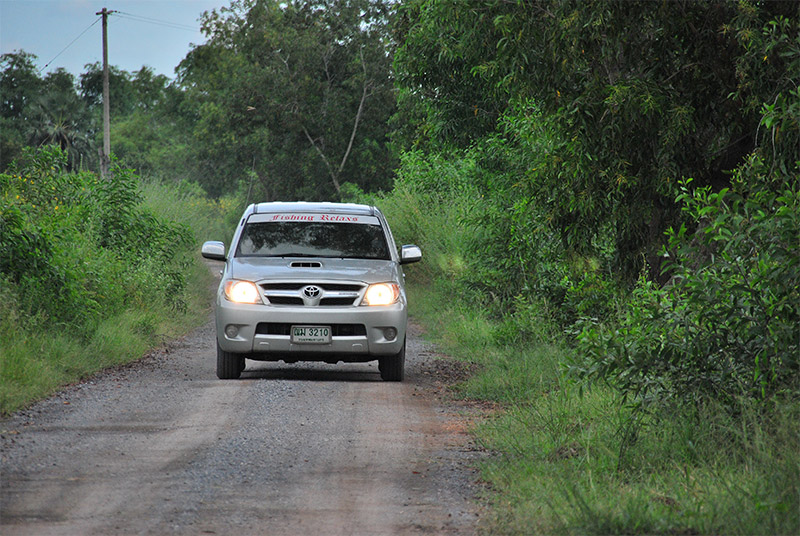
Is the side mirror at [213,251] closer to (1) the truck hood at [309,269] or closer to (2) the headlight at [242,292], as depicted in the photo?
(1) the truck hood at [309,269]

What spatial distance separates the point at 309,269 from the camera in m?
12.3

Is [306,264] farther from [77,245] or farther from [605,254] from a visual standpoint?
[77,245]

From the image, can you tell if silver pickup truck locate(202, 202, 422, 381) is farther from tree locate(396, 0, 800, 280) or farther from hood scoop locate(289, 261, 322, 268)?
tree locate(396, 0, 800, 280)

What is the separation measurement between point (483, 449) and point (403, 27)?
49.6ft

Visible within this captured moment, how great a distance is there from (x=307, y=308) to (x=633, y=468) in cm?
552

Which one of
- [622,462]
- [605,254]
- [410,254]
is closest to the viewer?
[622,462]

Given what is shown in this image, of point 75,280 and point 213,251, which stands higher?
point 213,251

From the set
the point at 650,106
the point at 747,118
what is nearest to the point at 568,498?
the point at 650,106

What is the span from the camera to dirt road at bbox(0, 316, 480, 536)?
20.2 ft

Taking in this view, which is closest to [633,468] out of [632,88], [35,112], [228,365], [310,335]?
[632,88]

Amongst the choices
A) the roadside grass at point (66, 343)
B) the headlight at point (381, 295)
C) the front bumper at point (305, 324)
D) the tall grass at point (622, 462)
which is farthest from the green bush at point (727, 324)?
the roadside grass at point (66, 343)

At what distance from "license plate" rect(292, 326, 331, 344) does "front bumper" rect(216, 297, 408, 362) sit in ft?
0.15

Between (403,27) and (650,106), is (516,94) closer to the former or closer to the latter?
(650,106)

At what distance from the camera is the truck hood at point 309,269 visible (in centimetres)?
1216
